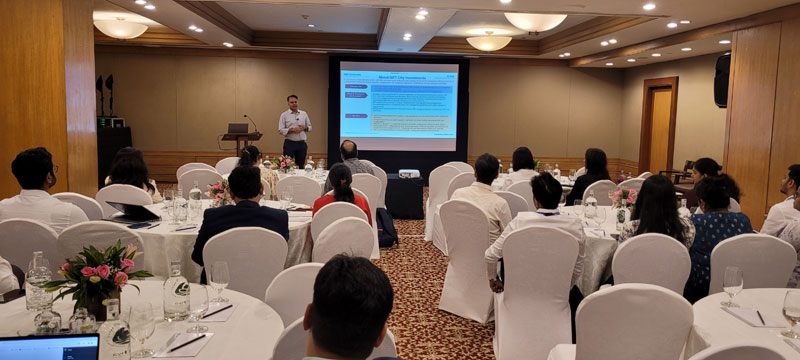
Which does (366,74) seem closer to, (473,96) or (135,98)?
(473,96)

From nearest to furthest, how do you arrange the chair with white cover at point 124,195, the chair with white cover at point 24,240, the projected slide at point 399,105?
the chair with white cover at point 24,240 < the chair with white cover at point 124,195 < the projected slide at point 399,105

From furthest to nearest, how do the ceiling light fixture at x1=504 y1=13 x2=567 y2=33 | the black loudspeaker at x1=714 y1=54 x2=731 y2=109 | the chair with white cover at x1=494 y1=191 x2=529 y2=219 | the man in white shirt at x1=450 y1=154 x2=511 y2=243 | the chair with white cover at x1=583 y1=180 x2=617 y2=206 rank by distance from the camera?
1. the black loudspeaker at x1=714 y1=54 x2=731 y2=109
2. the ceiling light fixture at x1=504 y1=13 x2=567 y2=33
3. the chair with white cover at x1=583 y1=180 x2=617 y2=206
4. the chair with white cover at x1=494 y1=191 x2=529 y2=219
5. the man in white shirt at x1=450 y1=154 x2=511 y2=243

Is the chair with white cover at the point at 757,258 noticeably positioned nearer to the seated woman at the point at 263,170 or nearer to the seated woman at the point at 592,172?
the seated woman at the point at 592,172

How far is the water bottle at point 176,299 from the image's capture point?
90.4 inches

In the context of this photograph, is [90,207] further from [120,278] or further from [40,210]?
[120,278]

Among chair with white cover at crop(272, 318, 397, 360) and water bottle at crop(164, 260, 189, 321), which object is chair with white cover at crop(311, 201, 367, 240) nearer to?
water bottle at crop(164, 260, 189, 321)

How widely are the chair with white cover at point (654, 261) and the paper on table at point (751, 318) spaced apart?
0.60m

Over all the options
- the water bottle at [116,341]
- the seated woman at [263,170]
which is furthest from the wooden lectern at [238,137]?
the water bottle at [116,341]

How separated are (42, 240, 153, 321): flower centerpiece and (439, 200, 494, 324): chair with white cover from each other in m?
2.61

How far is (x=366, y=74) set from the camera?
42.8 feet

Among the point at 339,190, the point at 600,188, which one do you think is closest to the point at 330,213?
the point at 339,190

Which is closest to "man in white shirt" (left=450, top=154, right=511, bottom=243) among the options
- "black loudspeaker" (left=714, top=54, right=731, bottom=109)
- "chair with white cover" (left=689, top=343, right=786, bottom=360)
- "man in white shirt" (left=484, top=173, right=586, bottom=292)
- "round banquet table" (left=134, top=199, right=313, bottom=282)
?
"man in white shirt" (left=484, top=173, right=586, bottom=292)

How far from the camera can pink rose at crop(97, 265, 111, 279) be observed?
84.3 inches

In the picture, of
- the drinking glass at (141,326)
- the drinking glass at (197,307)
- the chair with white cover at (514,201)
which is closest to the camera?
the drinking glass at (141,326)
